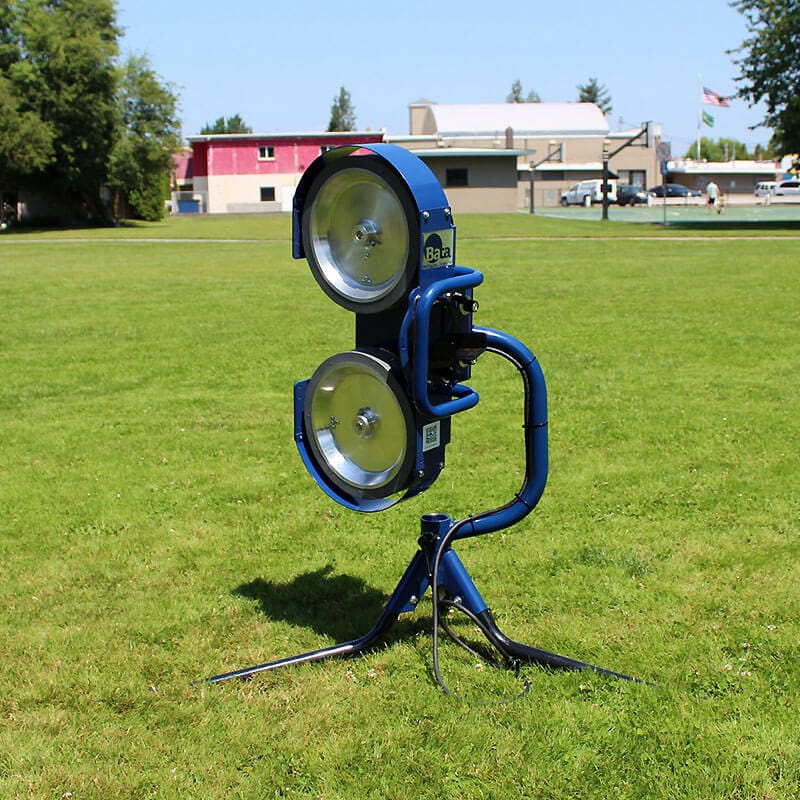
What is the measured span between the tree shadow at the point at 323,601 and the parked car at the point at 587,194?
6560 cm

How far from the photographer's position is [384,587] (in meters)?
4.88

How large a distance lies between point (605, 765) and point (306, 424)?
1618mm

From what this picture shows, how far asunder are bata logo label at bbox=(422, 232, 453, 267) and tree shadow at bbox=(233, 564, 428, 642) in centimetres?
164

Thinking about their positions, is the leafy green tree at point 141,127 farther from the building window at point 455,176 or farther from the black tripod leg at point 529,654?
the black tripod leg at point 529,654

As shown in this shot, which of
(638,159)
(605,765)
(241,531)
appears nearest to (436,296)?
(605,765)

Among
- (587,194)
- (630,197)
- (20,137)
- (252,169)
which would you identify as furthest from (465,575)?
(252,169)

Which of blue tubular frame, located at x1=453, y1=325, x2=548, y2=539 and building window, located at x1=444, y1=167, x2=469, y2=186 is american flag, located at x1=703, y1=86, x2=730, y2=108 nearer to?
building window, located at x1=444, y1=167, x2=469, y2=186

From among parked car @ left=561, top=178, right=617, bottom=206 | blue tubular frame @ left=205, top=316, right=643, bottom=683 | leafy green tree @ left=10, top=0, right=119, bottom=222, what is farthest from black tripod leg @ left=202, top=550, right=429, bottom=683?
parked car @ left=561, top=178, right=617, bottom=206

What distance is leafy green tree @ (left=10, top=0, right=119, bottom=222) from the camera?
47062 mm

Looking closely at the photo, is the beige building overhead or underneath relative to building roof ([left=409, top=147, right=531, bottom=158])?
overhead

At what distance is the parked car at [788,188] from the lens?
241 ft

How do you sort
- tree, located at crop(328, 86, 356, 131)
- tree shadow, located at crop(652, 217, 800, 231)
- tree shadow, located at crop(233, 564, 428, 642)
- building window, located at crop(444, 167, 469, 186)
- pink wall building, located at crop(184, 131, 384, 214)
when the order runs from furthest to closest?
1. tree, located at crop(328, 86, 356, 131)
2. pink wall building, located at crop(184, 131, 384, 214)
3. building window, located at crop(444, 167, 469, 186)
4. tree shadow, located at crop(652, 217, 800, 231)
5. tree shadow, located at crop(233, 564, 428, 642)

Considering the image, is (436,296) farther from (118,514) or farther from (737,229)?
(737,229)

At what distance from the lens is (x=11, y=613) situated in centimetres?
461
